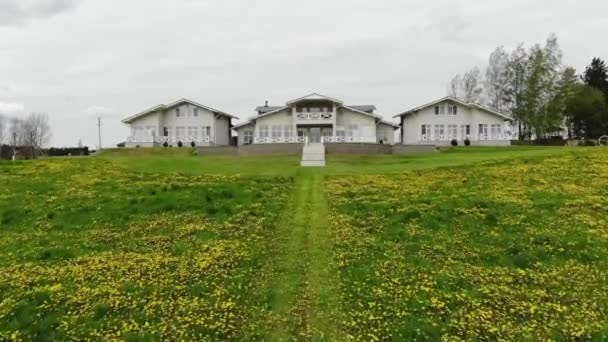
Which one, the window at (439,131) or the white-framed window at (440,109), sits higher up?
the white-framed window at (440,109)

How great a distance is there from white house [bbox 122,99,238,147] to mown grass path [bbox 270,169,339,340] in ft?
153

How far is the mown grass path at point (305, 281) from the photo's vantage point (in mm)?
8797

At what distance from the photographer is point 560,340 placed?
326 inches

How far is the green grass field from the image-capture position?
890 centimetres

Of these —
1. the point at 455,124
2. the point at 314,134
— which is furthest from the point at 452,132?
the point at 314,134

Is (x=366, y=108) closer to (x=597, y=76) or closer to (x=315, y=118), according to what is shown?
(x=315, y=118)

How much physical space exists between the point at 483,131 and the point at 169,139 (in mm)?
37904

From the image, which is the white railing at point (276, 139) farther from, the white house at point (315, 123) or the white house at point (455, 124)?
the white house at point (455, 124)

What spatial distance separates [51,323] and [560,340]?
878 centimetres

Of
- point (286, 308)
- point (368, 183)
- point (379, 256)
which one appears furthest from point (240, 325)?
point (368, 183)

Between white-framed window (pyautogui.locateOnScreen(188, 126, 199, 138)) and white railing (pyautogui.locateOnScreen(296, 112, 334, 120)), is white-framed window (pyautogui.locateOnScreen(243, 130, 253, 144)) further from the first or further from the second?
white railing (pyautogui.locateOnScreen(296, 112, 334, 120))

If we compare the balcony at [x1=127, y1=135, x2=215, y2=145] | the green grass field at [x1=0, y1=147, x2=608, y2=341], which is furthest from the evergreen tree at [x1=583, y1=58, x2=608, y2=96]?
the green grass field at [x1=0, y1=147, x2=608, y2=341]

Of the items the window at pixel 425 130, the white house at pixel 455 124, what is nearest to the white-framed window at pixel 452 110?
the white house at pixel 455 124

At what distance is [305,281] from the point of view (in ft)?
35.1
